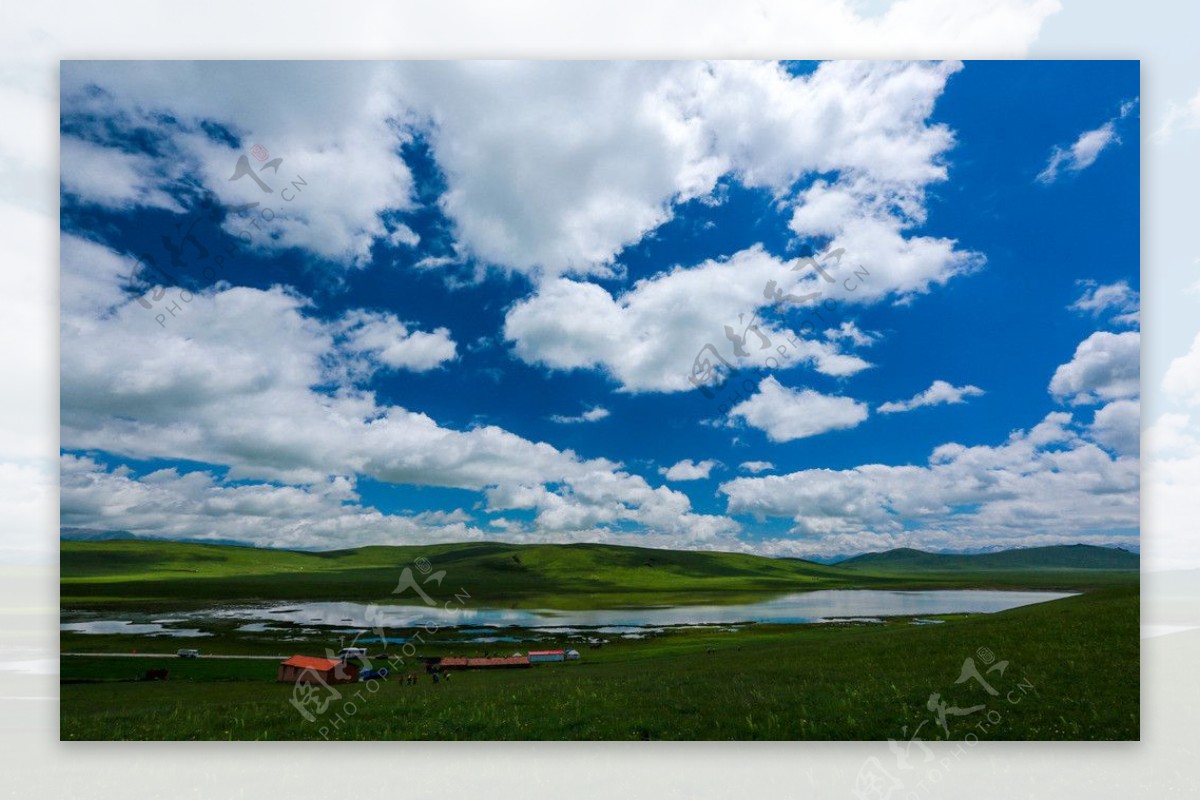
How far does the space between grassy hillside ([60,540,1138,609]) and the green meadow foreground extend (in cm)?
6

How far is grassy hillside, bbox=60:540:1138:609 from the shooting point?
1320 cm

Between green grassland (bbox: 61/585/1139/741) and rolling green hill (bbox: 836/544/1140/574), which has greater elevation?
rolling green hill (bbox: 836/544/1140/574)

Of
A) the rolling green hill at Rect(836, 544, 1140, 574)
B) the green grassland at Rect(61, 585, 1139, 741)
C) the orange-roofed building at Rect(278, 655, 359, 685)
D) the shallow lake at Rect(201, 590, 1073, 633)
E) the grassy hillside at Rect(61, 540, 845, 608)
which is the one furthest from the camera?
the shallow lake at Rect(201, 590, 1073, 633)

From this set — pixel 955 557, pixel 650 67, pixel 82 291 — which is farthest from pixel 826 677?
pixel 82 291

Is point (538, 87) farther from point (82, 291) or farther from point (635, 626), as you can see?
point (635, 626)

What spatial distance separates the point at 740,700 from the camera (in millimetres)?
11406

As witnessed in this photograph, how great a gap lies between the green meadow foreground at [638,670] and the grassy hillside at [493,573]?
0.06 metres

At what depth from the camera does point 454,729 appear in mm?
11117

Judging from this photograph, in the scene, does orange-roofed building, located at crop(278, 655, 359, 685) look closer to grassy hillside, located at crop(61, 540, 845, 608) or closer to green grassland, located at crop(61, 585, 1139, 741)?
green grassland, located at crop(61, 585, 1139, 741)

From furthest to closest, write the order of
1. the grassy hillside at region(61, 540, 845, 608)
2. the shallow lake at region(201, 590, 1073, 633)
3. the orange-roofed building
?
the shallow lake at region(201, 590, 1073, 633) < the grassy hillside at region(61, 540, 845, 608) < the orange-roofed building

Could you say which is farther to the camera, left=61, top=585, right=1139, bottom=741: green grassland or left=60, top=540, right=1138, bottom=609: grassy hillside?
left=60, top=540, right=1138, bottom=609: grassy hillside

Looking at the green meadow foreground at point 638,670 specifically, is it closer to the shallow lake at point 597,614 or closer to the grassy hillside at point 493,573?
the grassy hillside at point 493,573

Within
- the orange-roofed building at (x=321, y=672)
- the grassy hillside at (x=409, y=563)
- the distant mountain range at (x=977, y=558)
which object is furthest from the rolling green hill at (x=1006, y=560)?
the orange-roofed building at (x=321, y=672)

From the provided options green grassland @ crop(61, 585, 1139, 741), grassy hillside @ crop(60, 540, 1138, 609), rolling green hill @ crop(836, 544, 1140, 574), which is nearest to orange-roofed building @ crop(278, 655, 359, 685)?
green grassland @ crop(61, 585, 1139, 741)
